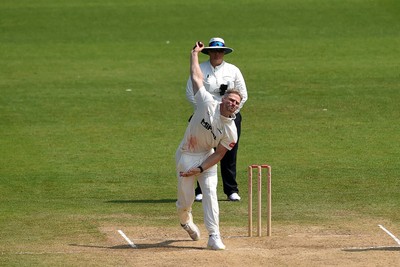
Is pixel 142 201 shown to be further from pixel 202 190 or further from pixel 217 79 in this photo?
pixel 202 190

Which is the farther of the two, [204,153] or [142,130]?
[142,130]

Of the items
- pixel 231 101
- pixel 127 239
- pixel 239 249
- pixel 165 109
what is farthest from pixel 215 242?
Result: pixel 165 109

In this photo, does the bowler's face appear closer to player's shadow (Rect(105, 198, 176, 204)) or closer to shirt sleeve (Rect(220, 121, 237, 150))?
shirt sleeve (Rect(220, 121, 237, 150))

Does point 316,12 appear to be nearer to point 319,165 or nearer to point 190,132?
point 319,165

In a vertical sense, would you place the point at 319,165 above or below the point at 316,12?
below

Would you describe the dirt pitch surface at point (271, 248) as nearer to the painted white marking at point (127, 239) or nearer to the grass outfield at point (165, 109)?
the painted white marking at point (127, 239)

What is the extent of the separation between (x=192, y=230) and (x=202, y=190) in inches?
23.5

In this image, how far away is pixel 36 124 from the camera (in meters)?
21.9

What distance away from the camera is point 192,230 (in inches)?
511

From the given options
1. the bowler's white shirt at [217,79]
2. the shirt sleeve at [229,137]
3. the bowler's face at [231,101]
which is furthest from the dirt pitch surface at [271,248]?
the bowler's white shirt at [217,79]

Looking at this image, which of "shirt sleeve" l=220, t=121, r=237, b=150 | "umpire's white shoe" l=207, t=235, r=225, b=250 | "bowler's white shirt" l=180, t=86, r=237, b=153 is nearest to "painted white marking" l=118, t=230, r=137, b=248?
"umpire's white shoe" l=207, t=235, r=225, b=250

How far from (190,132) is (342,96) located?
40.6 feet

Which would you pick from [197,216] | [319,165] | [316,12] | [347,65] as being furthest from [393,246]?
[316,12]

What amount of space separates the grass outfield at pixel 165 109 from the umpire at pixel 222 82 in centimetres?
38
